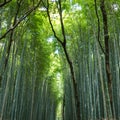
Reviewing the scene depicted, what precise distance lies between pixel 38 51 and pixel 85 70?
3197 millimetres

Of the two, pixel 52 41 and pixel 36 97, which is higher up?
pixel 52 41

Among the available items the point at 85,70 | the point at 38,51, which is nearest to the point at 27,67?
the point at 38,51

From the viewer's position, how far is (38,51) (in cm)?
1024

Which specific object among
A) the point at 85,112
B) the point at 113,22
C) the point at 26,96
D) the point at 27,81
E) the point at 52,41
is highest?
the point at 52,41

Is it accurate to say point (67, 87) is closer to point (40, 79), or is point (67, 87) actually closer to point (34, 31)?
point (40, 79)

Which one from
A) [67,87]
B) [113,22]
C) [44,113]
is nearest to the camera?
[113,22]

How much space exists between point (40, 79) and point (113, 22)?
7.10m

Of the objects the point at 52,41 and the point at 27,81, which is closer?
the point at 52,41

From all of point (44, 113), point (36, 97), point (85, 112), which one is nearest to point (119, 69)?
point (85, 112)

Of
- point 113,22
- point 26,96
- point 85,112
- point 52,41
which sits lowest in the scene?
point 85,112

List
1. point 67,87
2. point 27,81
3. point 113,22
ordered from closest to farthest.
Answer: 1. point 113,22
2. point 27,81
3. point 67,87

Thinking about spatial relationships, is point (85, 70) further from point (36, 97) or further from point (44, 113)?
point (44, 113)

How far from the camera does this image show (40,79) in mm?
12641

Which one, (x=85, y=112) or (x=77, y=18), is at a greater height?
(x=77, y=18)
